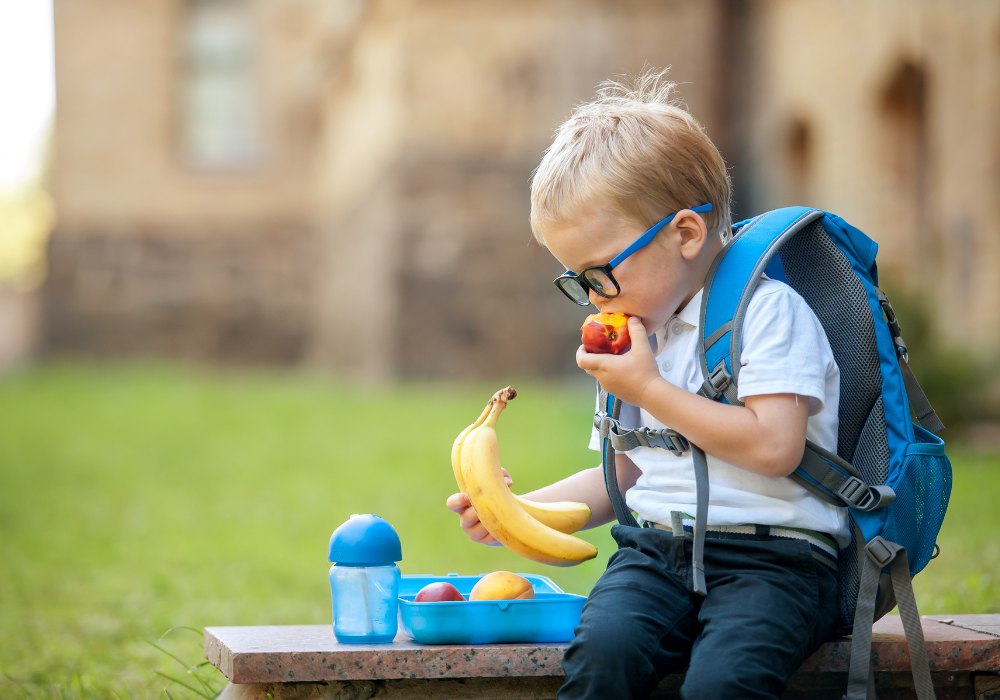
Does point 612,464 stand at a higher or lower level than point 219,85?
lower

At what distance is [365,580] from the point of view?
1.99 m

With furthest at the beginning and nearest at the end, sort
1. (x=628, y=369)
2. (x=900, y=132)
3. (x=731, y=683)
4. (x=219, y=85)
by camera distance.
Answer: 1. (x=219, y=85)
2. (x=900, y=132)
3. (x=628, y=369)
4. (x=731, y=683)

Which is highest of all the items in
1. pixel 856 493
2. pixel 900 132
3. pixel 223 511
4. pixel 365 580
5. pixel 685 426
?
pixel 900 132

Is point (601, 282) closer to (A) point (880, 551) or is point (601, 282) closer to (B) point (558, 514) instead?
(B) point (558, 514)

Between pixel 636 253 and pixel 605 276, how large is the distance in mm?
77

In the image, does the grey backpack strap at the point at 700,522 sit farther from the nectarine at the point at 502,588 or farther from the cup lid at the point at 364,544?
the cup lid at the point at 364,544

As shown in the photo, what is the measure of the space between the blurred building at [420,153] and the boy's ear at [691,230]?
6.69ft

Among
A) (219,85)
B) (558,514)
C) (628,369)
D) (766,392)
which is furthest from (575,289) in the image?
(219,85)

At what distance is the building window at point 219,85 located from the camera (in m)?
21.0

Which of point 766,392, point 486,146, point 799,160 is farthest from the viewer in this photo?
point 486,146

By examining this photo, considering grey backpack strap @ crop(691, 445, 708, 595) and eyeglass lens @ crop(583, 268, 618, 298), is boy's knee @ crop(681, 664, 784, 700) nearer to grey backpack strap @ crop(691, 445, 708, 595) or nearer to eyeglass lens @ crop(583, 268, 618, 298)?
grey backpack strap @ crop(691, 445, 708, 595)

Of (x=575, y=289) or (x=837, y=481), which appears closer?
(x=837, y=481)

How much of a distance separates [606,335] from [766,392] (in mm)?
324

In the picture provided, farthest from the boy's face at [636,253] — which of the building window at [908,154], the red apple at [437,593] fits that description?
the building window at [908,154]
